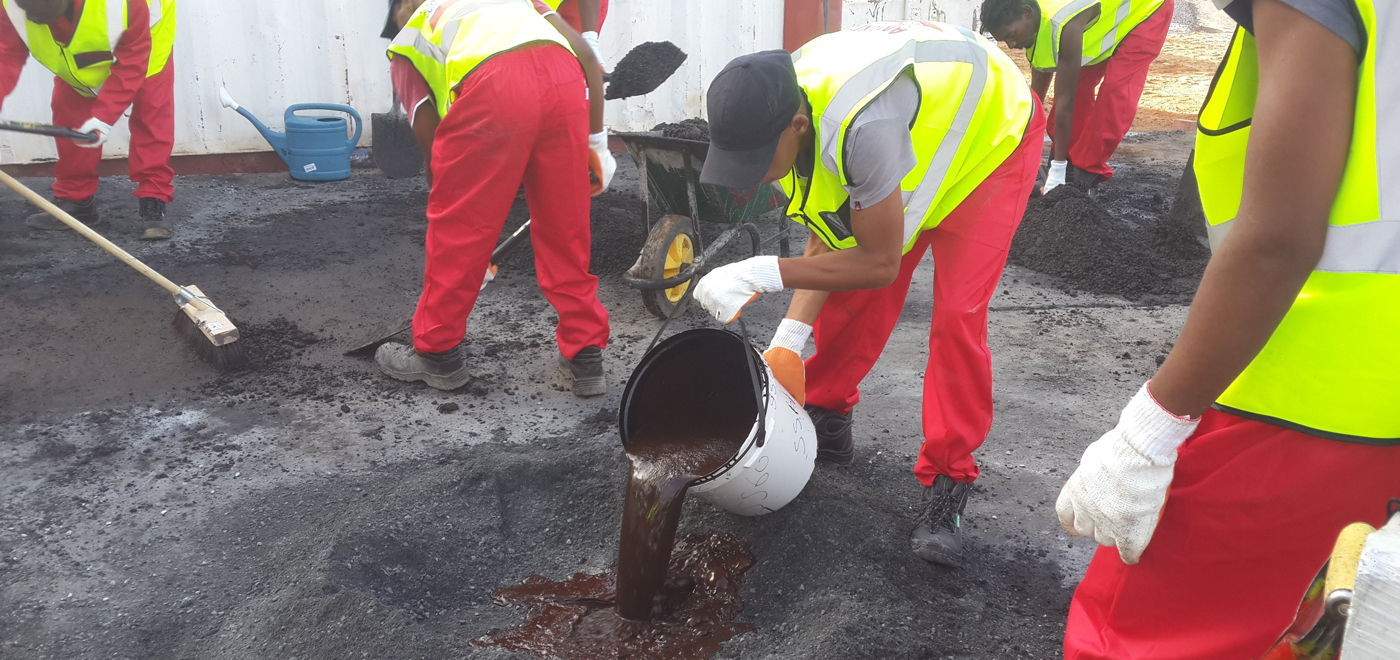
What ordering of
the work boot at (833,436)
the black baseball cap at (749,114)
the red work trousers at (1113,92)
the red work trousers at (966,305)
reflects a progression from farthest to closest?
the red work trousers at (1113,92) < the work boot at (833,436) < the red work trousers at (966,305) < the black baseball cap at (749,114)

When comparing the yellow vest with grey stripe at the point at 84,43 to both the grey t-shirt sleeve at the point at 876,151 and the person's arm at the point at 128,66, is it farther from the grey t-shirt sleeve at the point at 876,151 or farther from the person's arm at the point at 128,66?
the grey t-shirt sleeve at the point at 876,151

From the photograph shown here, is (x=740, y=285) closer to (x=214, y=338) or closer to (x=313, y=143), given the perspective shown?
(x=214, y=338)

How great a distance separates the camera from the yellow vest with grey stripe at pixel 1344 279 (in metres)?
0.99

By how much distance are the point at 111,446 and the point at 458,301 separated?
127 centimetres

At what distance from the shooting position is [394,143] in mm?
6664

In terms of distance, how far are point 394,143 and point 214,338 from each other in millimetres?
3466

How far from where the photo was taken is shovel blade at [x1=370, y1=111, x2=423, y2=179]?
21.8 feet

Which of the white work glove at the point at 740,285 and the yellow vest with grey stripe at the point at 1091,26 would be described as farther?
the yellow vest with grey stripe at the point at 1091,26

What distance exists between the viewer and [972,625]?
2238mm

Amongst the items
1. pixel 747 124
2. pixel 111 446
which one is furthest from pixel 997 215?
pixel 111 446

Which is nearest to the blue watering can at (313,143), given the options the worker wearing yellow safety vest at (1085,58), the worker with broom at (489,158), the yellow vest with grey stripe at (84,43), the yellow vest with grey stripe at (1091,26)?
the yellow vest with grey stripe at (84,43)

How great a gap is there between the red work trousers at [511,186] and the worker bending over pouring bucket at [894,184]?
3.63 feet

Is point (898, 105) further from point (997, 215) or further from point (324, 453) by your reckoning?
point (324, 453)

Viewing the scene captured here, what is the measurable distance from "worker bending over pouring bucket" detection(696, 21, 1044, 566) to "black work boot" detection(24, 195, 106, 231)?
476 cm
